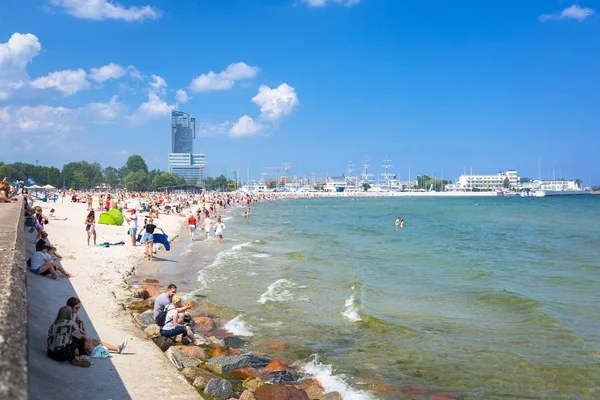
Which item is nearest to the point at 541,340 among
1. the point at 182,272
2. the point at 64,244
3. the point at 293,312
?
the point at 293,312

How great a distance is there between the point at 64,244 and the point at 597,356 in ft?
65.9

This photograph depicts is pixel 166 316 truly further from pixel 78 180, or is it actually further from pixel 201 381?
pixel 78 180

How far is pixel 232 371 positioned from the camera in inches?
340

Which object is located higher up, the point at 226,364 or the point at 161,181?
the point at 161,181

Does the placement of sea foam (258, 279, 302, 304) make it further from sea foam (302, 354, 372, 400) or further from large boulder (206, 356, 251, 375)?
large boulder (206, 356, 251, 375)

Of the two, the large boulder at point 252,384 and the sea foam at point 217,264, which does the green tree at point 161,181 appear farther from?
the large boulder at point 252,384

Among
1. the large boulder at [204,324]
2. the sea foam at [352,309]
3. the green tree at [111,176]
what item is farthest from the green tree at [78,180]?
the large boulder at [204,324]

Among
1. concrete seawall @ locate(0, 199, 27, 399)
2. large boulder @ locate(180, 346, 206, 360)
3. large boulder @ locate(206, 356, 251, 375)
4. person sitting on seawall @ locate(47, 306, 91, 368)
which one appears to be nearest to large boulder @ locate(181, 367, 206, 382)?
large boulder @ locate(206, 356, 251, 375)

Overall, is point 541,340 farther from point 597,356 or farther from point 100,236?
point 100,236

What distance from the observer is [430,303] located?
14883 millimetres

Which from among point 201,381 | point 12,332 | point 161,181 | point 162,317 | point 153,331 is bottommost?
point 201,381

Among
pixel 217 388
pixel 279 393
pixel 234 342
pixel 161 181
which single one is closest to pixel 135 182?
pixel 161 181

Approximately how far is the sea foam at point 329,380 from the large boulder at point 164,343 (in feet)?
8.80

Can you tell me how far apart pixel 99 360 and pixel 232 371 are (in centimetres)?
226
